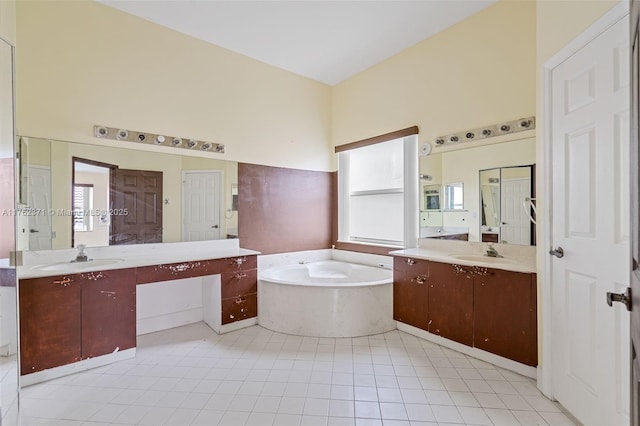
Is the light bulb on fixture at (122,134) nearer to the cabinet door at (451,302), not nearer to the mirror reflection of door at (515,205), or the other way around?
the cabinet door at (451,302)

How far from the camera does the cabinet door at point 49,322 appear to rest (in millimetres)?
2031

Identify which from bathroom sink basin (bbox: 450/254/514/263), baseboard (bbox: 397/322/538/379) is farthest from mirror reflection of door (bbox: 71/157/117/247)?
Result: bathroom sink basin (bbox: 450/254/514/263)

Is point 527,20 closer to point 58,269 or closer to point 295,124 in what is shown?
point 295,124

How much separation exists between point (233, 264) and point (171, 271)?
1.95ft

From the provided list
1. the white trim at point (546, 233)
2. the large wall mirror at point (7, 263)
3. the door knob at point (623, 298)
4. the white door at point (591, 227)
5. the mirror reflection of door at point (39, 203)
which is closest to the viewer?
the door knob at point (623, 298)

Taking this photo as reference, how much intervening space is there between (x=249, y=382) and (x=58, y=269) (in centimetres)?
170

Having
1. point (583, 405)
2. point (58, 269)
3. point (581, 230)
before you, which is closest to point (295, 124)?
point (58, 269)

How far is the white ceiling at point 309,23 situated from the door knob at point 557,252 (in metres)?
2.30

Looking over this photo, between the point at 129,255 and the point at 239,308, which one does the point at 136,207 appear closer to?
the point at 129,255

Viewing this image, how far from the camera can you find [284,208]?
154 inches

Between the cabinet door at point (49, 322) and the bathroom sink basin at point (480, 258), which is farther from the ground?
the bathroom sink basin at point (480, 258)

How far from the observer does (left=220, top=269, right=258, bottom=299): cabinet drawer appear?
3.00 m

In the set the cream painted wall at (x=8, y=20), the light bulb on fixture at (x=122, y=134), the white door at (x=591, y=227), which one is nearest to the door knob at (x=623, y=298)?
the white door at (x=591, y=227)

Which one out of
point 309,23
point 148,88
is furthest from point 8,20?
point 309,23
